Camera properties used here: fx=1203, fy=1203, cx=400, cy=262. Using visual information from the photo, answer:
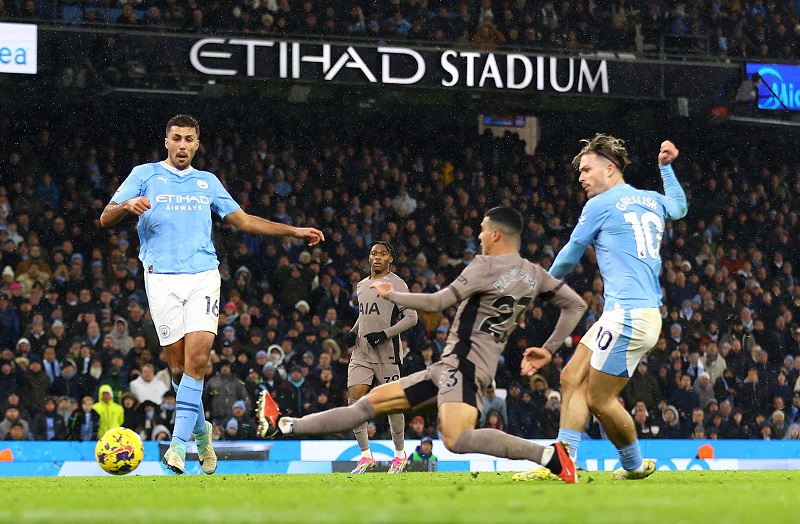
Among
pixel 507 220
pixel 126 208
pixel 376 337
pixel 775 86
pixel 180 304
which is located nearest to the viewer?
pixel 507 220

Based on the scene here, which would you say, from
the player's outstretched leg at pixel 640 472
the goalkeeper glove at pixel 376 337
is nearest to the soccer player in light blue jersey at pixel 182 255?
the player's outstretched leg at pixel 640 472

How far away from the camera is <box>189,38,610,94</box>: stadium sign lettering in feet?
70.8

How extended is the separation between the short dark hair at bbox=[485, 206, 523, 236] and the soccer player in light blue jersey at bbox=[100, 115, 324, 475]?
2.05 metres

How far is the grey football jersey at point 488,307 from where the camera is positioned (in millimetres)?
7609

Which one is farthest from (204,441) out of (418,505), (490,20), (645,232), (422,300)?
(490,20)

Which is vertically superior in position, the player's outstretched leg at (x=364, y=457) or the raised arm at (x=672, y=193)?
the raised arm at (x=672, y=193)

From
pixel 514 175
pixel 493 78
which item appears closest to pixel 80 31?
pixel 493 78

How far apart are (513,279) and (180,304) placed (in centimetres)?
309

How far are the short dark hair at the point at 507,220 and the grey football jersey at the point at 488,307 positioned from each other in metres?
0.16

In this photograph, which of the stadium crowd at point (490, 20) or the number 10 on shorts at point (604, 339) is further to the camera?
the stadium crowd at point (490, 20)

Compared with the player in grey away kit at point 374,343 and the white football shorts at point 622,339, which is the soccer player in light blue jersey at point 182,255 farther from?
the player in grey away kit at point 374,343

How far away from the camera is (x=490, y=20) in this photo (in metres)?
24.6

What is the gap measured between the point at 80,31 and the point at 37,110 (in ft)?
10.7

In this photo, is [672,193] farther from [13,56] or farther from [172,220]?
A: [13,56]
